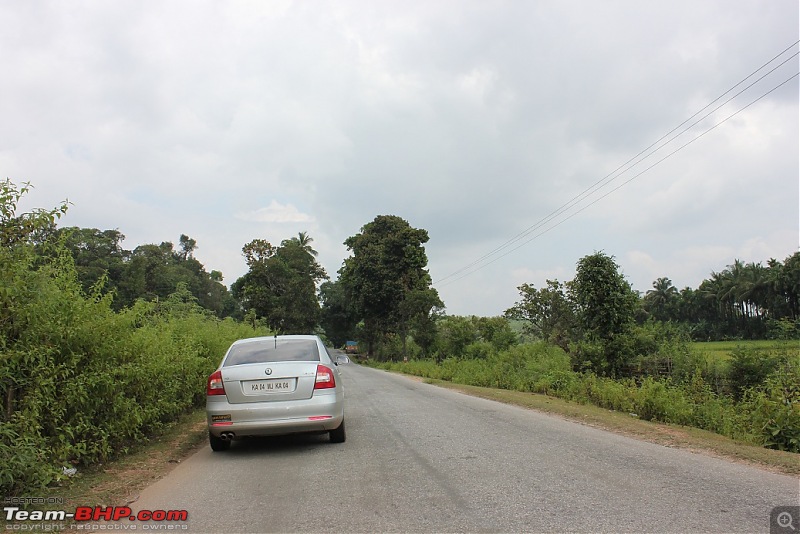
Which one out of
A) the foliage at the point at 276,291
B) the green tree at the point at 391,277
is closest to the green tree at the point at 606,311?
the green tree at the point at 391,277

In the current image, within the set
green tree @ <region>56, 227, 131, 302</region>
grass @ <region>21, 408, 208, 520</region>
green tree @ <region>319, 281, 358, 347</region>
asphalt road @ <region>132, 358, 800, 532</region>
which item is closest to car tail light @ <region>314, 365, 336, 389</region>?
asphalt road @ <region>132, 358, 800, 532</region>

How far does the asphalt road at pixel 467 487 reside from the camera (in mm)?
4160

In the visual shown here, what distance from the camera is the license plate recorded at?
6.88m

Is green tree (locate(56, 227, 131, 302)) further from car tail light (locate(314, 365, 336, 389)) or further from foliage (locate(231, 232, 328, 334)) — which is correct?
car tail light (locate(314, 365, 336, 389))

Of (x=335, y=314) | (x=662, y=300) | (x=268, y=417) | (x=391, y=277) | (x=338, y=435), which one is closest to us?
(x=268, y=417)

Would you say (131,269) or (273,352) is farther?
(131,269)

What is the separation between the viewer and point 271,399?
6.87 m

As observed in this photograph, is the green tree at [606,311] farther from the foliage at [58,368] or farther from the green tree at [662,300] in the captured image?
the green tree at [662,300]

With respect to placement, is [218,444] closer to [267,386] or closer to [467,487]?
[267,386]

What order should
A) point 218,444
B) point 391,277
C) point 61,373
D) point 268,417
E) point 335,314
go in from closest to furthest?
point 61,373, point 268,417, point 218,444, point 391,277, point 335,314

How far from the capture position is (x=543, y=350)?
85.7ft

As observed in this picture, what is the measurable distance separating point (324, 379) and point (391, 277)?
137 feet

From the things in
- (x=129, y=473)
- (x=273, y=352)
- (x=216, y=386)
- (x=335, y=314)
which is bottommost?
(x=129, y=473)

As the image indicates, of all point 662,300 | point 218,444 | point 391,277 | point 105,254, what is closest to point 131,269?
point 105,254
